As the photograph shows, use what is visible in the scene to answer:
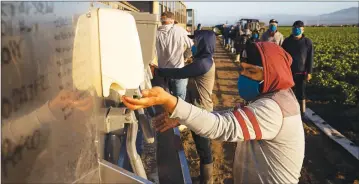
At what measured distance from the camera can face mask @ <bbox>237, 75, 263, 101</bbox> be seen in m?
1.93

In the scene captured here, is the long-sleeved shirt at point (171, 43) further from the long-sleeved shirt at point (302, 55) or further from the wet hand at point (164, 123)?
the wet hand at point (164, 123)

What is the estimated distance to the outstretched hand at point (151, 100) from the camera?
156 cm

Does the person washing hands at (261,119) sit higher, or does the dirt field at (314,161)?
the person washing hands at (261,119)

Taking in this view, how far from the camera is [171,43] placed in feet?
18.2

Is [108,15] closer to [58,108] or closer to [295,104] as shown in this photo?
[58,108]

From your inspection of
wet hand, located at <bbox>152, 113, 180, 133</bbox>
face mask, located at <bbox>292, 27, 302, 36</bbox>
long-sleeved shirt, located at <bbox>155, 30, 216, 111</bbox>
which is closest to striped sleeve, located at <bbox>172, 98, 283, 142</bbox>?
wet hand, located at <bbox>152, 113, 180, 133</bbox>

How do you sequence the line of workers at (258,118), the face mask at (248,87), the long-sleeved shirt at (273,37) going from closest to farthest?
Answer: the line of workers at (258,118) < the face mask at (248,87) < the long-sleeved shirt at (273,37)

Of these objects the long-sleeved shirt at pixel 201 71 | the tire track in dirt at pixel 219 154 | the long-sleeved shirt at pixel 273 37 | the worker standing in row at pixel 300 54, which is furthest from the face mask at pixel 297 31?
the long-sleeved shirt at pixel 201 71

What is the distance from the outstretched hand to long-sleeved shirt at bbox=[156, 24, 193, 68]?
390cm

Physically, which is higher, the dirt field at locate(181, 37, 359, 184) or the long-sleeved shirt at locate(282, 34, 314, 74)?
the long-sleeved shirt at locate(282, 34, 314, 74)

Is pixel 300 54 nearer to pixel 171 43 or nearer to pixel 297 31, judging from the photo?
pixel 297 31

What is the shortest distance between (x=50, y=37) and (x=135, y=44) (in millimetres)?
866

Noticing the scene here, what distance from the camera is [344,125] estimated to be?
736 centimetres

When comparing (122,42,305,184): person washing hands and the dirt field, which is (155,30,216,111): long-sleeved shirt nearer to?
the dirt field
